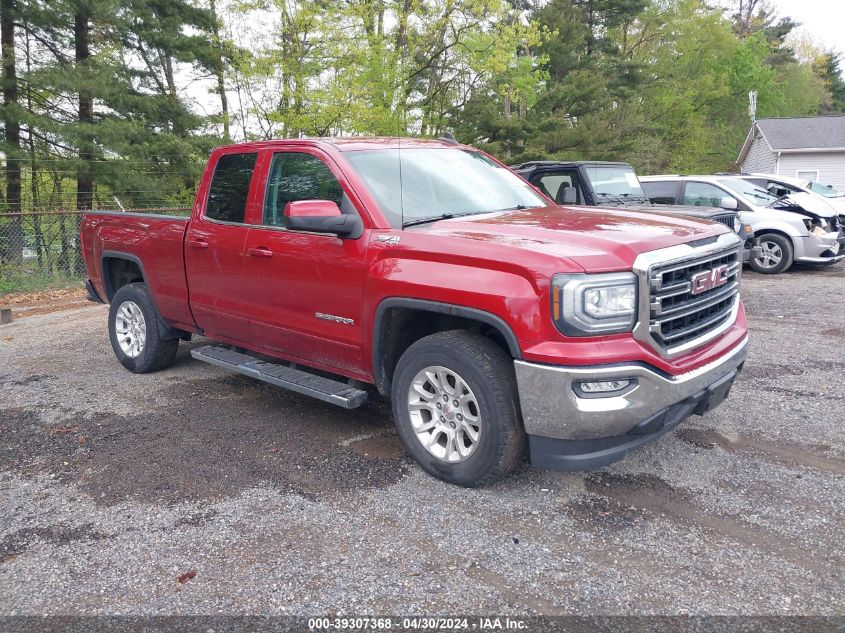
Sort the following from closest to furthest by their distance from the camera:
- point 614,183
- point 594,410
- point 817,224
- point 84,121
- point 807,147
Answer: point 594,410, point 614,183, point 817,224, point 84,121, point 807,147

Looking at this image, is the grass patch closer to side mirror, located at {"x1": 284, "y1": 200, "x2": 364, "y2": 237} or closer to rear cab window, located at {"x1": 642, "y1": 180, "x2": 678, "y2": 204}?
side mirror, located at {"x1": 284, "y1": 200, "x2": 364, "y2": 237}

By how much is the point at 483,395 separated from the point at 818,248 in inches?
414

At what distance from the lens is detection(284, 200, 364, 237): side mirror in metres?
3.81

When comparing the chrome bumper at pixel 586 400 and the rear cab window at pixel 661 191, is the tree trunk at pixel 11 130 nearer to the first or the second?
the rear cab window at pixel 661 191

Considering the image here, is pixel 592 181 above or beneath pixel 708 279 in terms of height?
above

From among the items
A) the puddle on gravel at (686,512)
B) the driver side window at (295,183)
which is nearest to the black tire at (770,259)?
the puddle on gravel at (686,512)

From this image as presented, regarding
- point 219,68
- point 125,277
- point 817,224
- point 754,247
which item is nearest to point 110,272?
point 125,277

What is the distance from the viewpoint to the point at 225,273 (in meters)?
4.97

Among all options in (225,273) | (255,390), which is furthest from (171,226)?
(255,390)

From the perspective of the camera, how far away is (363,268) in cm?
394

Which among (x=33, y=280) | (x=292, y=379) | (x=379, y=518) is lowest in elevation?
(x=379, y=518)

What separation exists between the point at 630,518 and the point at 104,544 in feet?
8.58

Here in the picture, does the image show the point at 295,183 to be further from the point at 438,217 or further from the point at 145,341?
the point at 145,341

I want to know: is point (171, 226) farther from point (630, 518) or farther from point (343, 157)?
point (630, 518)
